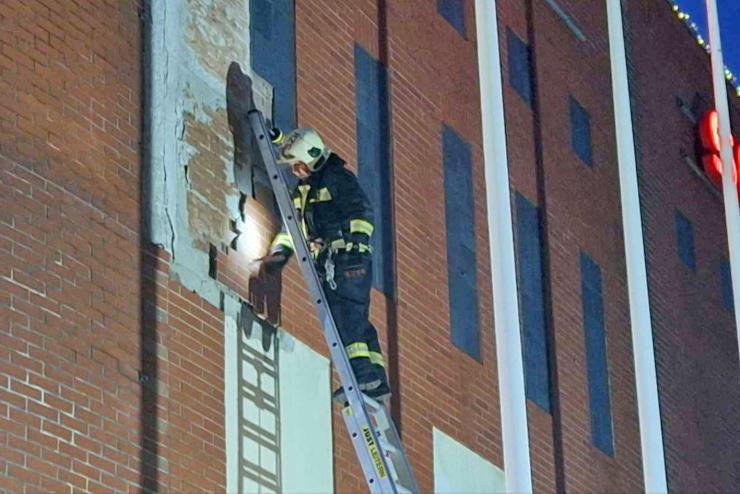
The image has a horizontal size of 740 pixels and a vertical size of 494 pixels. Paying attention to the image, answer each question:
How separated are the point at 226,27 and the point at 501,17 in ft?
22.2

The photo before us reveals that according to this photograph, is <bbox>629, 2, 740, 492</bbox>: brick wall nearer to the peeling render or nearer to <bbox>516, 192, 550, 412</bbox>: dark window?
<bbox>516, 192, 550, 412</bbox>: dark window

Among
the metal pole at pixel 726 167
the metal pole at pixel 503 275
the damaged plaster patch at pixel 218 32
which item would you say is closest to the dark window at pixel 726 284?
the metal pole at pixel 726 167

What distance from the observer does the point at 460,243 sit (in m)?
17.7

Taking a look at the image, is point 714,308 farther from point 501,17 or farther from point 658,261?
point 501,17

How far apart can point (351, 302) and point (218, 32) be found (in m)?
2.29

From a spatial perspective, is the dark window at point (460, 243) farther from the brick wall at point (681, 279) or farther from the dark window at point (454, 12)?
the brick wall at point (681, 279)

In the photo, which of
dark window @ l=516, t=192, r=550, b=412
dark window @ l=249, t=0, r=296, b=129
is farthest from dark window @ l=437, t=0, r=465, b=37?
dark window @ l=249, t=0, r=296, b=129

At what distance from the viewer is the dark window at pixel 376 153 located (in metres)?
16.0

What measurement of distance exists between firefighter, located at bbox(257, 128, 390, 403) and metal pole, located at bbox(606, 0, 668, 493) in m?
2.63

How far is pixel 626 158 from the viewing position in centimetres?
1620

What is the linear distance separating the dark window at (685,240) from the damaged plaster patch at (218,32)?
1138 cm

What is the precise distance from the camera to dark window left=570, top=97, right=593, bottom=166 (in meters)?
21.6

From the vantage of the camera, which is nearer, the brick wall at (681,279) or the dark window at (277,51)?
the dark window at (277,51)

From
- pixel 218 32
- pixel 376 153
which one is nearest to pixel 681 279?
pixel 376 153
